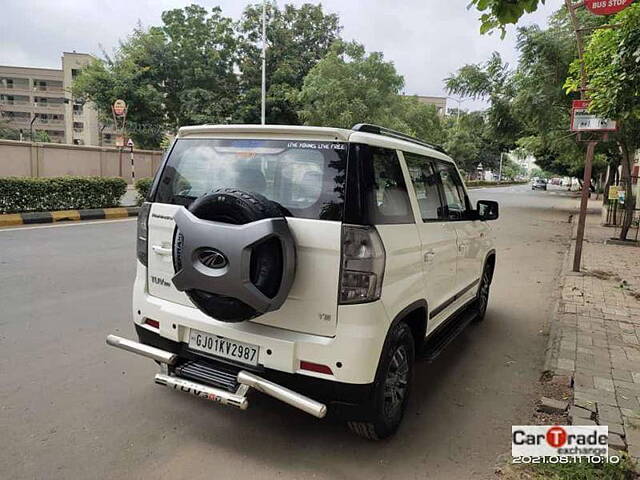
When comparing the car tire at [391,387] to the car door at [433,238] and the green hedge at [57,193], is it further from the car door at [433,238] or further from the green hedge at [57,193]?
the green hedge at [57,193]

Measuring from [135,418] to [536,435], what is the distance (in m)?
2.55

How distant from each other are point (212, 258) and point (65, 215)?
1079 centimetres

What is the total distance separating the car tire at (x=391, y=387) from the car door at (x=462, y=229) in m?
1.22

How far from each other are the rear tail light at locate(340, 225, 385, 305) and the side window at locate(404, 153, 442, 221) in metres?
0.86

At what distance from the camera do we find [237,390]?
8.63 ft

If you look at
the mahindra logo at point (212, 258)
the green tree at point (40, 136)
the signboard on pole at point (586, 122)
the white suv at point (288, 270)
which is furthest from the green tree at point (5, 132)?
the mahindra logo at point (212, 258)

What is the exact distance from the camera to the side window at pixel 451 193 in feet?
12.7

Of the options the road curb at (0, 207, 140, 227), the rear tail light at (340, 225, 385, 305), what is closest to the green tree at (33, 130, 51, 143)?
the road curb at (0, 207, 140, 227)

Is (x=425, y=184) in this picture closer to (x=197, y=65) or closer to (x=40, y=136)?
(x=197, y=65)

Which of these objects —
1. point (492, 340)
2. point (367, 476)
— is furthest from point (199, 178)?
point (492, 340)

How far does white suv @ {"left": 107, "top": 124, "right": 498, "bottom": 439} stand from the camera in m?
2.44

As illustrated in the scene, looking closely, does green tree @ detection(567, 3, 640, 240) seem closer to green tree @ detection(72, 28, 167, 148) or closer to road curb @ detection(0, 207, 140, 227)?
road curb @ detection(0, 207, 140, 227)

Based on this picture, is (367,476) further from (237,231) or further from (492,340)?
(492,340)

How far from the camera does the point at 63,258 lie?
7.31m
